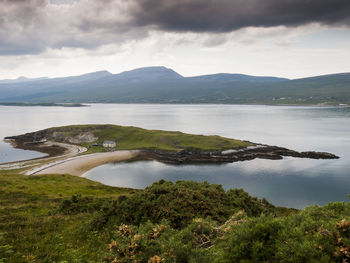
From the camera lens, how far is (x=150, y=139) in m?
131

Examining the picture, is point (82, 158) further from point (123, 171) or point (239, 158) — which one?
point (239, 158)

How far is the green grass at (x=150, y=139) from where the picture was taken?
386 feet

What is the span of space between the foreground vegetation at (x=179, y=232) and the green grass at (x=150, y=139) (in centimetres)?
8686

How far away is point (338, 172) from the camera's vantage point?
82.1 meters

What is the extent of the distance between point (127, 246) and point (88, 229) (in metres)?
11.6

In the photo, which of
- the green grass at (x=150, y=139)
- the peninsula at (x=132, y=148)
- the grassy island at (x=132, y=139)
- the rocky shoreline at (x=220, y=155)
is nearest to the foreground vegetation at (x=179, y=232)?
the peninsula at (x=132, y=148)

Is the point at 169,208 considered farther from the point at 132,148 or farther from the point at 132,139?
the point at 132,139

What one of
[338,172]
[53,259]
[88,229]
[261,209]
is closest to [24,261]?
[53,259]

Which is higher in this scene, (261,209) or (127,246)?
(127,246)

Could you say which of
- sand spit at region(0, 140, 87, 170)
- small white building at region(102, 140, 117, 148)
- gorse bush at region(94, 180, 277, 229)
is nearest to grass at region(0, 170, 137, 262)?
gorse bush at region(94, 180, 277, 229)

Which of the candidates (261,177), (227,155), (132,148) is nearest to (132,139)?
(132,148)

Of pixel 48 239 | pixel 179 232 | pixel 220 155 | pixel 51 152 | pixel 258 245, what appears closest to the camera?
pixel 258 245

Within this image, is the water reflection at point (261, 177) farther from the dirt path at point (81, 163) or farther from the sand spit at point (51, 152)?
the sand spit at point (51, 152)

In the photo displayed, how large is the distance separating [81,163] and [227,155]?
195ft
